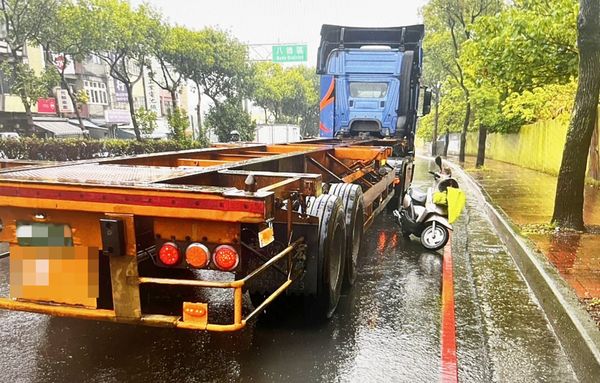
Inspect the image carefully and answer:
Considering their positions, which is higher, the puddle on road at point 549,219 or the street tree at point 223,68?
the street tree at point 223,68

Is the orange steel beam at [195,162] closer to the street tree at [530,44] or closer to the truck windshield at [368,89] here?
the street tree at [530,44]

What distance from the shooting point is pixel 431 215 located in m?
6.49

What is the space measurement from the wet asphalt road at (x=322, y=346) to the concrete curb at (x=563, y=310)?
0.34 feet

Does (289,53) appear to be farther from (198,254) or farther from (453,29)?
(198,254)

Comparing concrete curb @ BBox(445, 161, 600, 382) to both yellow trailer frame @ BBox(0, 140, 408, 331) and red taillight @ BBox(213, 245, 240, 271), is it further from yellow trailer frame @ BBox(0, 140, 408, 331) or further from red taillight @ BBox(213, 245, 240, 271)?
red taillight @ BBox(213, 245, 240, 271)

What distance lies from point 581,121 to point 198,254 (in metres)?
6.13

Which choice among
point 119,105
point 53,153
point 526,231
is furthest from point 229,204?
point 119,105

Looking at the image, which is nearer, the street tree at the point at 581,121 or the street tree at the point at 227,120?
the street tree at the point at 581,121

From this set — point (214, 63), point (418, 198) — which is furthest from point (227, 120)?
point (418, 198)

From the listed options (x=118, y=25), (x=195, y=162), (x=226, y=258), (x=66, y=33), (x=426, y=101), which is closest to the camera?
(x=226, y=258)

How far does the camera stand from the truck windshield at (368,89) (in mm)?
10648

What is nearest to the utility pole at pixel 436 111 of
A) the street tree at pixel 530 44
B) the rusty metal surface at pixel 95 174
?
the street tree at pixel 530 44

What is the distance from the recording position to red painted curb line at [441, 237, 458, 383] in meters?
3.19

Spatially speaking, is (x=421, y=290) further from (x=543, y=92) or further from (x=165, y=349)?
(x=543, y=92)
